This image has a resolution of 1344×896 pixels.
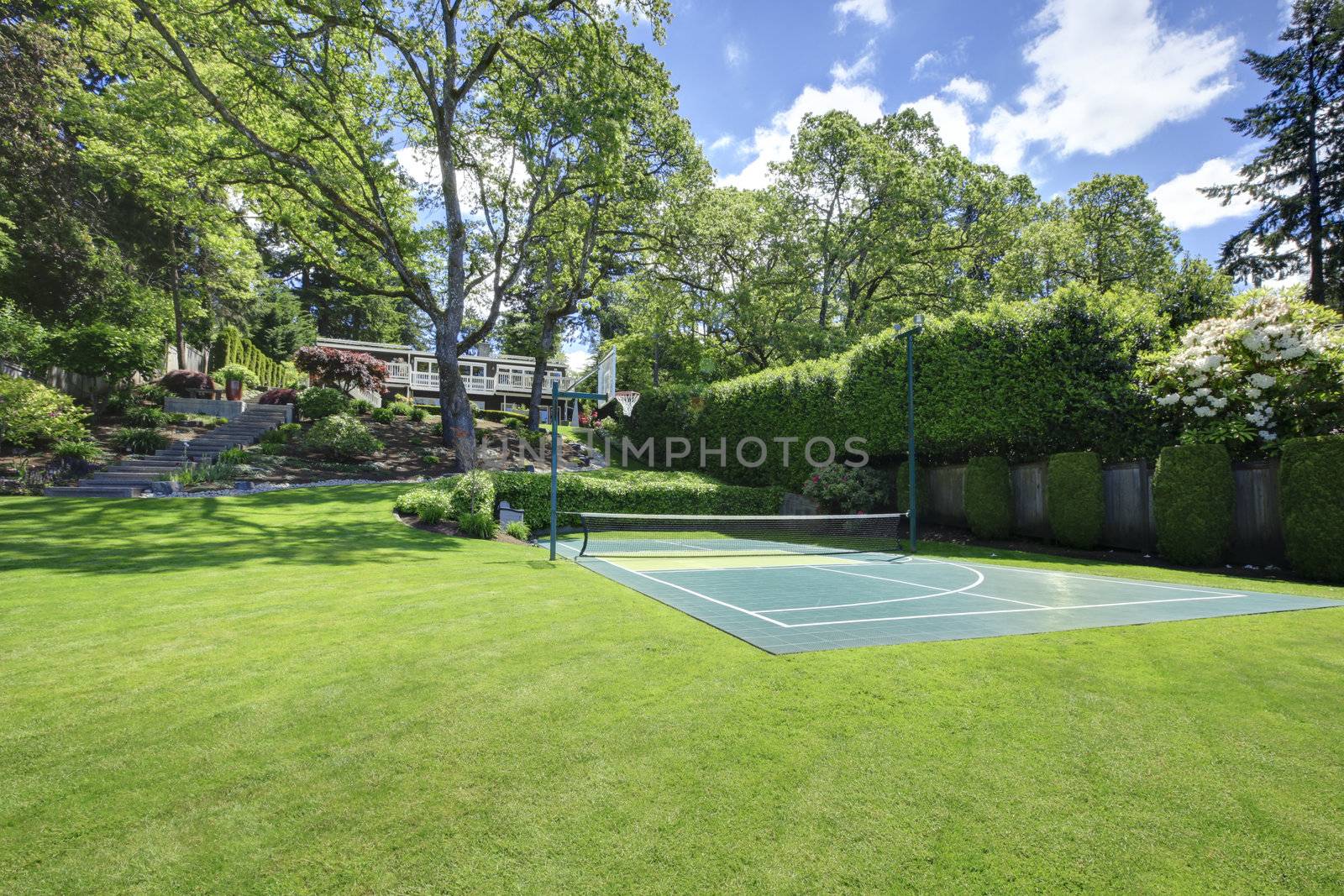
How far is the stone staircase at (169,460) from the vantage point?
47.3 feet

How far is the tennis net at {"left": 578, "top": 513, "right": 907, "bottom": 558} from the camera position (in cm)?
1241

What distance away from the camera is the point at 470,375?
42.2m

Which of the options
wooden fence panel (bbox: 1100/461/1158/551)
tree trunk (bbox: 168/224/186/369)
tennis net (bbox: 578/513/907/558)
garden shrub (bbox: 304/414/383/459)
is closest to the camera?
wooden fence panel (bbox: 1100/461/1158/551)

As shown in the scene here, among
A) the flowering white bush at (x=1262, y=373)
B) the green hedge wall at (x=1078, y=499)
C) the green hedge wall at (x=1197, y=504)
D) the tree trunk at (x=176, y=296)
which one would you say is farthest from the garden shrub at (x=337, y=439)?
the flowering white bush at (x=1262, y=373)

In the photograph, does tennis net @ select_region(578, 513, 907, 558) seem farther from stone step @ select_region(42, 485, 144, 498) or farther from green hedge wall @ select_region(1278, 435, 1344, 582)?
stone step @ select_region(42, 485, 144, 498)

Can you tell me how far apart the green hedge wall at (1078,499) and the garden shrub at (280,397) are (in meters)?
26.0

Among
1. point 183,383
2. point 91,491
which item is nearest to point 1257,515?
point 91,491

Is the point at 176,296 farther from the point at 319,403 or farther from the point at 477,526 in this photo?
the point at 477,526

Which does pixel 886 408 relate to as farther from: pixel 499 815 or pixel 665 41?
pixel 499 815

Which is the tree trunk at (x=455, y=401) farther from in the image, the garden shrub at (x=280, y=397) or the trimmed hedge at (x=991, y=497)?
the trimmed hedge at (x=991, y=497)

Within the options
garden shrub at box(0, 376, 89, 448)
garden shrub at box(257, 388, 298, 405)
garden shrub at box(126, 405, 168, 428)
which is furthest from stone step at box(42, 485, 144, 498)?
garden shrub at box(257, 388, 298, 405)

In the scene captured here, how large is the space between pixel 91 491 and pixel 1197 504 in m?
23.2

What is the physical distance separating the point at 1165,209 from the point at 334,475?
34.7 metres

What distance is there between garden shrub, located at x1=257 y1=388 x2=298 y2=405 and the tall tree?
624 centimetres
